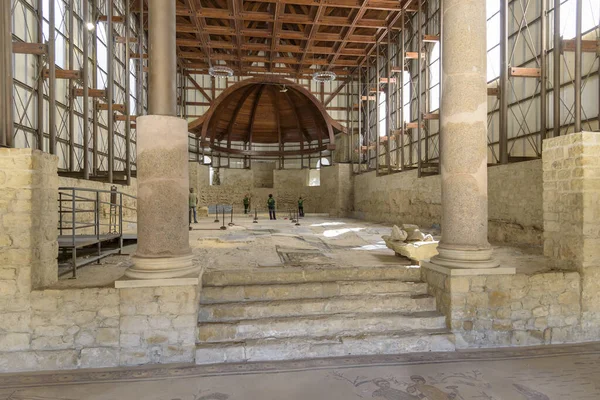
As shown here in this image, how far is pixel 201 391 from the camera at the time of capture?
3.73 metres

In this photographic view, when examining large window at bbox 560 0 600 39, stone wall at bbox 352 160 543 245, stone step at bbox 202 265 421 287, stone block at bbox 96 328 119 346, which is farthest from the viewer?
stone wall at bbox 352 160 543 245

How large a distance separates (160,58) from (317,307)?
392cm

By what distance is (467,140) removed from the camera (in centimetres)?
513

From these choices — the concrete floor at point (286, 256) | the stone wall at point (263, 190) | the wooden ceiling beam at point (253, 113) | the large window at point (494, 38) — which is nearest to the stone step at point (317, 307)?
the concrete floor at point (286, 256)

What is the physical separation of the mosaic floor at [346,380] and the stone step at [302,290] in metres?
1.07

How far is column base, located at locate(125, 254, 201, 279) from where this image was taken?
452 cm

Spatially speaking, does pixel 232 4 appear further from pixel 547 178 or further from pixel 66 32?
pixel 547 178

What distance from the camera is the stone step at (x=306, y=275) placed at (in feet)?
18.1

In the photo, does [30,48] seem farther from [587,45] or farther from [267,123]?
[267,123]

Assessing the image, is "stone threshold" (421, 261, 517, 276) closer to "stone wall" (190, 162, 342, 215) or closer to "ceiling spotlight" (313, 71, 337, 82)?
"ceiling spotlight" (313, 71, 337, 82)

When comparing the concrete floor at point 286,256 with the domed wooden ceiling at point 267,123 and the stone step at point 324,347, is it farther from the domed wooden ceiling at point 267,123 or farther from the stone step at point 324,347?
the domed wooden ceiling at point 267,123

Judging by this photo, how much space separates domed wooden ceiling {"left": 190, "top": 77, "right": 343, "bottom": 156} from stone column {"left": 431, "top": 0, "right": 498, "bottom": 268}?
639 inches

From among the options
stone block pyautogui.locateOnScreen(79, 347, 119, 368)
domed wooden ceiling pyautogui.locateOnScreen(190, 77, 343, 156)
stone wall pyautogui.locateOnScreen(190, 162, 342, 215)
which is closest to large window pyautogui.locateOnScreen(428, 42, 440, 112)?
domed wooden ceiling pyautogui.locateOnScreen(190, 77, 343, 156)

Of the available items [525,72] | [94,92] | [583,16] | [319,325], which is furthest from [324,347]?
[583,16]
